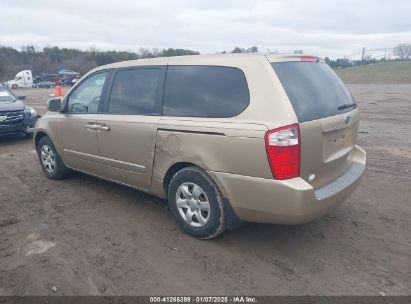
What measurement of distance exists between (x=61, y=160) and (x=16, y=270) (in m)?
2.52

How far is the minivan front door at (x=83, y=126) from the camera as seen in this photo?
15.8ft

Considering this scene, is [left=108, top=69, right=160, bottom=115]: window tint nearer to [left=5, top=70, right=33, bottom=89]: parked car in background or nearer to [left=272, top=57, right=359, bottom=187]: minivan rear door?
[left=272, top=57, right=359, bottom=187]: minivan rear door

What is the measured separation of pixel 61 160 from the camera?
564 cm

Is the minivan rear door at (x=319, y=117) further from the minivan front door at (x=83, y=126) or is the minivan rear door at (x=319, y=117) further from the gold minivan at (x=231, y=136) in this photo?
the minivan front door at (x=83, y=126)

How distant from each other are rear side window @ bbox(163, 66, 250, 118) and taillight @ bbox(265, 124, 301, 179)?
0.43 m

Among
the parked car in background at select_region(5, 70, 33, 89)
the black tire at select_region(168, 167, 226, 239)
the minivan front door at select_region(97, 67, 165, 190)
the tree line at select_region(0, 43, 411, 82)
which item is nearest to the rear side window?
the minivan front door at select_region(97, 67, 165, 190)

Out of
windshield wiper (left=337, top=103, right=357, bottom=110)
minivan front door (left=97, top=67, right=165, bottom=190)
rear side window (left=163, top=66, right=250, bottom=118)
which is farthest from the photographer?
minivan front door (left=97, top=67, right=165, bottom=190)

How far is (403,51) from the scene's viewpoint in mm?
58125

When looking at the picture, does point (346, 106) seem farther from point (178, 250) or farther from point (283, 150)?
point (178, 250)

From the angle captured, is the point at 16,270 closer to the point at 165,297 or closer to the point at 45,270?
the point at 45,270

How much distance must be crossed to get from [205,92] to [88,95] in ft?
6.88

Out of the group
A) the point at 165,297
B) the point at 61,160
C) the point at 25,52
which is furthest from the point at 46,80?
the point at 165,297

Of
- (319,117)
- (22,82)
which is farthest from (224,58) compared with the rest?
(22,82)

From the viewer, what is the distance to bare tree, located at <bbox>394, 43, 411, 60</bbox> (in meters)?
57.2
